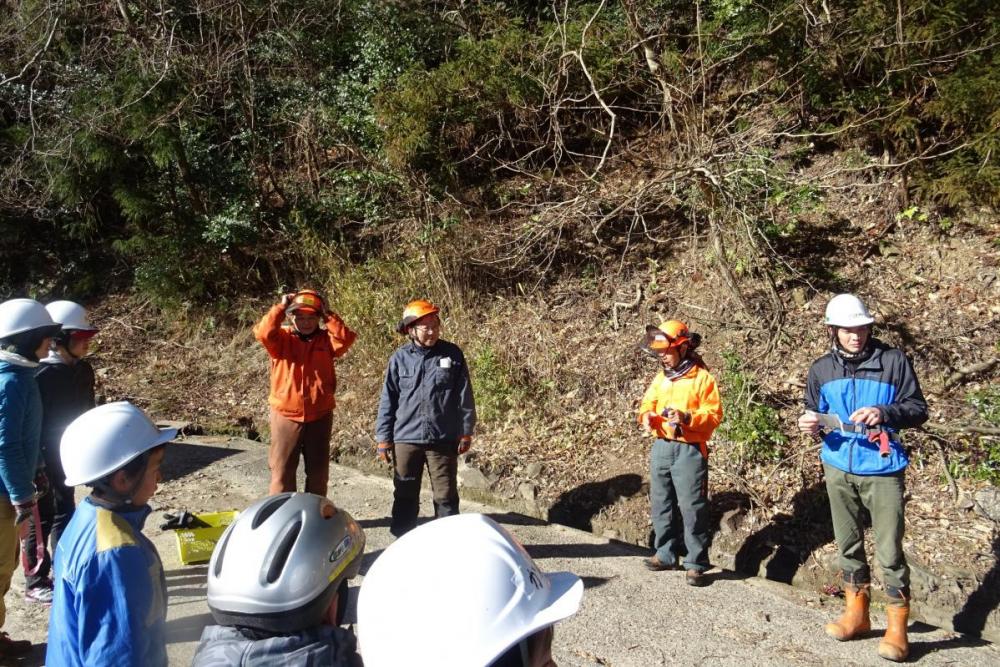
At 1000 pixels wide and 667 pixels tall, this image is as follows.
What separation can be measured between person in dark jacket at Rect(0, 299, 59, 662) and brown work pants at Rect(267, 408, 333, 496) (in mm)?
1685

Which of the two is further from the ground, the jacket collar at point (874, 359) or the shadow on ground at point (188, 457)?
the jacket collar at point (874, 359)

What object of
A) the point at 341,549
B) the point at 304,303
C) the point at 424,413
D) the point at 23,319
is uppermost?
the point at 23,319

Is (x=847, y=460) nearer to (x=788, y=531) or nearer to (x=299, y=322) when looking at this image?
(x=788, y=531)

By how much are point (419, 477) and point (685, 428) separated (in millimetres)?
2003

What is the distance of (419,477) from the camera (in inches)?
225

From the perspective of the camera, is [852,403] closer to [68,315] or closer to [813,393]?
[813,393]

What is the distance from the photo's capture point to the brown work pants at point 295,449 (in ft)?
18.4

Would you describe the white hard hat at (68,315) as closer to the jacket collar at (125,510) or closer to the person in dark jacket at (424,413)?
the person in dark jacket at (424,413)

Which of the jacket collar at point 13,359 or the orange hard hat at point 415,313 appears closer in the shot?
the jacket collar at point 13,359

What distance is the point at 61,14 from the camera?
39.9 ft

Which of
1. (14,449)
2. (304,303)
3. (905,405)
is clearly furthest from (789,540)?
(14,449)

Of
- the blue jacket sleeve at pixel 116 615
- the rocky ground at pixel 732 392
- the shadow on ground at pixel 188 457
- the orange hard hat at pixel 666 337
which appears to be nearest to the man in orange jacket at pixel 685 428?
the orange hard hat at pixel 666 337

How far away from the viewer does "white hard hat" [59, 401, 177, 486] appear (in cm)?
254

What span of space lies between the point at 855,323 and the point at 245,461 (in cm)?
590
